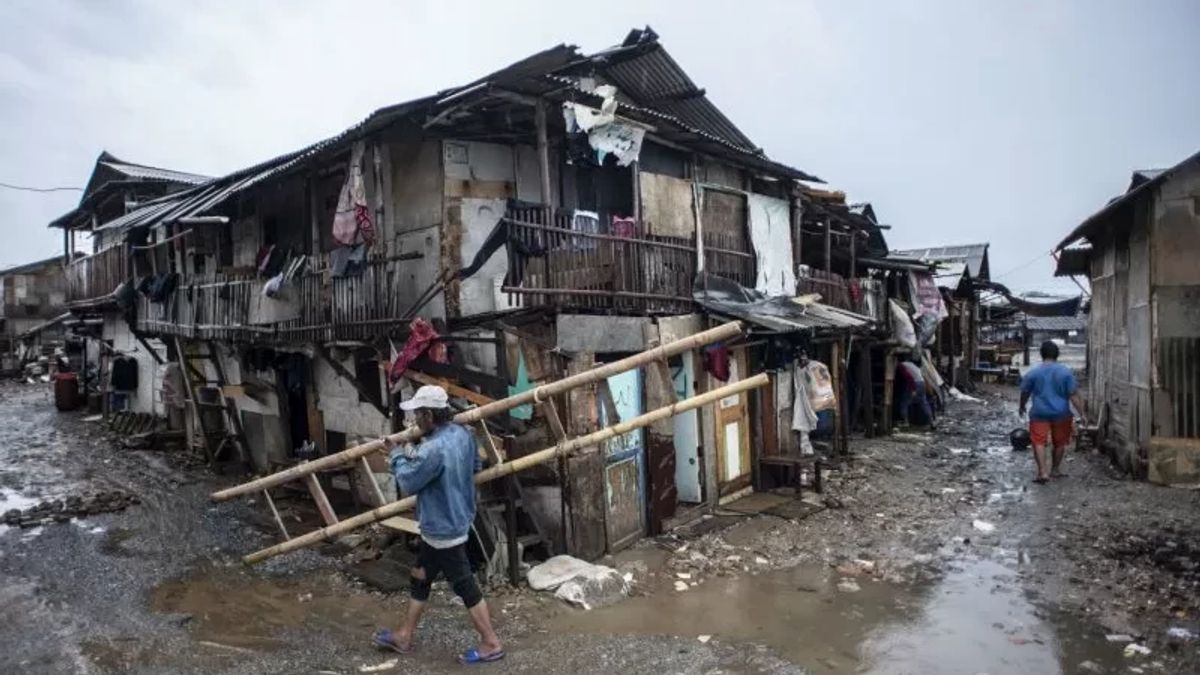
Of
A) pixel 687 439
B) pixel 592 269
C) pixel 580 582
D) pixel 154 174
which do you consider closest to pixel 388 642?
pixel 580 582

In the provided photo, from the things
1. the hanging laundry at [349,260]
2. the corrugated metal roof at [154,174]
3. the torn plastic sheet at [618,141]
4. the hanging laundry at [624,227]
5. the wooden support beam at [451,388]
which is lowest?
the wooden support beam at [451,388]

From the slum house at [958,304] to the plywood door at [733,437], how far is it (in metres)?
13.4

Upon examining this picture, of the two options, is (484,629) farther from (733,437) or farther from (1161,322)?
(1161,322)

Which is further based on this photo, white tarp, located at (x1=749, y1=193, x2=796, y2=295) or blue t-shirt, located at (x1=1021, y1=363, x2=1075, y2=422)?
white tarp, located at (x1=749, y1=193, x2=796, y2=295)

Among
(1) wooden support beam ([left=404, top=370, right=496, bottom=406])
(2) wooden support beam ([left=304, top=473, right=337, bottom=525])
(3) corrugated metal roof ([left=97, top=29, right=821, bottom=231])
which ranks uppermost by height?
(3) corrugated metal roof ([left=97, top=29, right=821, bottom=231])

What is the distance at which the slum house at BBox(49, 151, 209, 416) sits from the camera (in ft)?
61.2

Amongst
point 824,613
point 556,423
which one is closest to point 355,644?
point 556,423

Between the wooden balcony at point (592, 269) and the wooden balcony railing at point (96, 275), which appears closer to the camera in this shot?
the wooden balcony at point (592, 269)

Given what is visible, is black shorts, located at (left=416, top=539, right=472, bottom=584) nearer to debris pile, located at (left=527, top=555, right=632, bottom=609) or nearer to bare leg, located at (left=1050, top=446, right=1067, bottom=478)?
debris pile, located at (left=527, top=555, right=632, bottom=609)

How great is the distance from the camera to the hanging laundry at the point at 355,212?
29.7 ft

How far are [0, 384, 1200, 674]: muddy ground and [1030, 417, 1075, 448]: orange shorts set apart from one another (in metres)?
0.70

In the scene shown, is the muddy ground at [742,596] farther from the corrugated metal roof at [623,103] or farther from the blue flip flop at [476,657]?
the corrugated metal roof at [623,103]

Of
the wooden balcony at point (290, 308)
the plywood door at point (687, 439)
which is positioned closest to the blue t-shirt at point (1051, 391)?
the plywood door at point (687, 439)

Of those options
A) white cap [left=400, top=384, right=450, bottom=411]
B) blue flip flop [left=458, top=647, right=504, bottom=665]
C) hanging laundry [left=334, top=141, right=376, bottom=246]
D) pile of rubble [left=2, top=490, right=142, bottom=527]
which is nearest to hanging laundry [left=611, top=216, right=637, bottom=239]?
hanging laundry [left=334, top=141, right=376, bottom=246]
